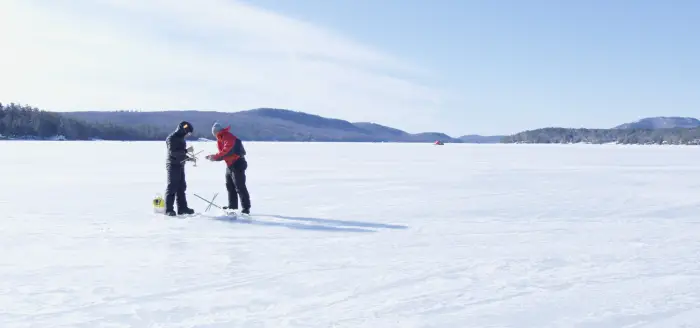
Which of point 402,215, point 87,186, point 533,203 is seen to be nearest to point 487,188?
point 533,203

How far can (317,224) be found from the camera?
7.43 meters

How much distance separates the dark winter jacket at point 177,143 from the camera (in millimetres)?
7941

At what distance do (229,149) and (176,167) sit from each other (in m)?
0.81

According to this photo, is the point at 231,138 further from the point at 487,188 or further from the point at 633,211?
the point at 487,188

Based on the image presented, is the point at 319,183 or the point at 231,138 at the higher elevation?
the point at 231,138

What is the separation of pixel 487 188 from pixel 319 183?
3.88 m

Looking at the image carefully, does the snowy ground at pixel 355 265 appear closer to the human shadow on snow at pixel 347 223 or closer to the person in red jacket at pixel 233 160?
the human shadow on snow at pixel 347 223

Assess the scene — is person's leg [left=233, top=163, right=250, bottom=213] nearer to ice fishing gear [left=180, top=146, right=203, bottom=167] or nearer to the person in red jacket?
the person in red jacket

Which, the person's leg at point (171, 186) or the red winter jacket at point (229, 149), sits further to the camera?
the person's leg at point (171, 186)

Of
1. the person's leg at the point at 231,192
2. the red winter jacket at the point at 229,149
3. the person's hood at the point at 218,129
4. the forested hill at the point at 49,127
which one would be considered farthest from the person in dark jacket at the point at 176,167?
the forested hill at the point at 49,127

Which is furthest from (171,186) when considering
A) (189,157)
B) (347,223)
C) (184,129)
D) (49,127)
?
(49,127)

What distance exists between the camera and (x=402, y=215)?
328 inches

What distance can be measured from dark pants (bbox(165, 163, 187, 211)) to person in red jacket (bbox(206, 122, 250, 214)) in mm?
487

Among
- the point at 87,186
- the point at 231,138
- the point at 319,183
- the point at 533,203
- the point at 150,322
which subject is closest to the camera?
the point at 150,322
